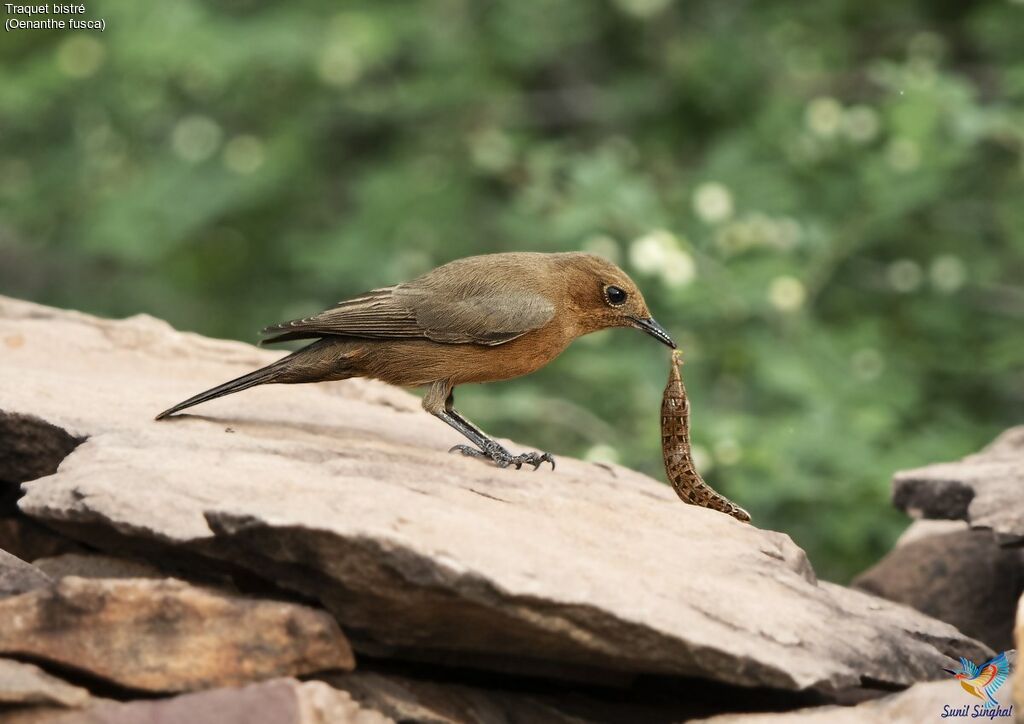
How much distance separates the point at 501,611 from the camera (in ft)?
13.0

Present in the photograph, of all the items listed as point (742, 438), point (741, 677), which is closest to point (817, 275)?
point (742, 438)

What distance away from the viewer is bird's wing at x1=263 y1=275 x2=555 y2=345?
5805 millimetres

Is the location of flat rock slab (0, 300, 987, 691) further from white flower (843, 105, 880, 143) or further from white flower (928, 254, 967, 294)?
white flower (843, 105, 880, 143)

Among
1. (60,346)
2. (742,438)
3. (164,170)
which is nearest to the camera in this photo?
(60,346)

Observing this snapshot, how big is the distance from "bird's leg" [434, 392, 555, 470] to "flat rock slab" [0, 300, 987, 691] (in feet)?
0.47

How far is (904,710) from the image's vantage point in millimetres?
4113

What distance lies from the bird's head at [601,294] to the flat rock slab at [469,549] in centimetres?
87

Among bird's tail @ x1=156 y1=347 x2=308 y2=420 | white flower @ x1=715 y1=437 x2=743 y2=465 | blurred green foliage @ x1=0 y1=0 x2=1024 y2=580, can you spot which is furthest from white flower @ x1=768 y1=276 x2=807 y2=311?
bird's tail @ x1=156 y1=347 x2=308 y2=420

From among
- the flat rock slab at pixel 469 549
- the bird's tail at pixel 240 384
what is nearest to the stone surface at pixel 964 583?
the flat rock slab at pixel 469 549

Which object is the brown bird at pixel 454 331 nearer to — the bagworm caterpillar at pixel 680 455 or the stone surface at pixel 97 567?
the bagworm caterpillar at pixel 680 455

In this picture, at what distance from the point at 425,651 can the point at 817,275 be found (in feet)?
15.5

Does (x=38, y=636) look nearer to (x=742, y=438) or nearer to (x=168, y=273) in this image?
(x=742, y=438)

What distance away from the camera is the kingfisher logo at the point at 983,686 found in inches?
155

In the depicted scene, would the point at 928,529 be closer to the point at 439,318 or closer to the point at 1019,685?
the point at 439,318
